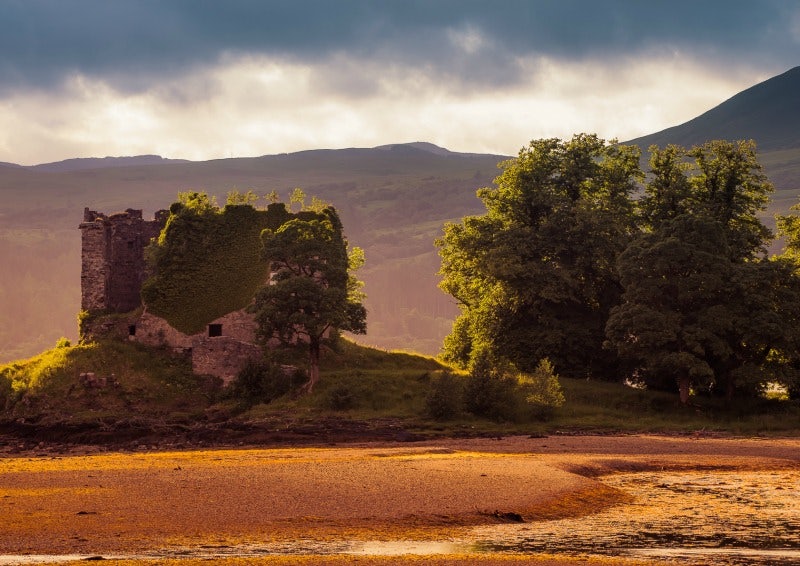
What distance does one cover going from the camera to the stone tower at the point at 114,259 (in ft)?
215

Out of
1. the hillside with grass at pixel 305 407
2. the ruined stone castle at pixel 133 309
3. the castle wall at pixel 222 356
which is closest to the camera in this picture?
the hillside with grass at pixel 305 407

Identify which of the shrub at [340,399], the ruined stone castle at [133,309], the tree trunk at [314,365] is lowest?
the shrub at [340,399]

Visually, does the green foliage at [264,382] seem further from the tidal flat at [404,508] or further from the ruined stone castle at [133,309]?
the tidal flat at [404,508]

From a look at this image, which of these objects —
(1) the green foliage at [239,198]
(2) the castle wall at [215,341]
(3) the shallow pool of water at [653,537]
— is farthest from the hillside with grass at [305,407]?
(3) the shallow pool of water at [653,537]

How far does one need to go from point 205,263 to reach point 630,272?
76.3ft

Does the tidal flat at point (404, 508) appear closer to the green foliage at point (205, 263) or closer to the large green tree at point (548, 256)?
the large green tree at point (548, 256)

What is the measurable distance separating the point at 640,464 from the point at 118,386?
1129 inches

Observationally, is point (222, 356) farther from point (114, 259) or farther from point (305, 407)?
point (114, 259)

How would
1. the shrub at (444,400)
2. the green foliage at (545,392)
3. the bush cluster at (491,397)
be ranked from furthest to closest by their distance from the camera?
1. the green foliage at (545,392)
2. the bush cluster at (491,397)
3. the shrub at (444,400)

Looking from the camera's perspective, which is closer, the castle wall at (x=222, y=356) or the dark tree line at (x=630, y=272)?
the dark tree line at (x=630, y=272)

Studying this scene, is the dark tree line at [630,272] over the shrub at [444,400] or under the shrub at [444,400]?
over

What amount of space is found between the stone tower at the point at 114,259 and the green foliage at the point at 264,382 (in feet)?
45.5

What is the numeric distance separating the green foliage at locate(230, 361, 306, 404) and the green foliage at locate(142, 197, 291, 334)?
20.4 feet

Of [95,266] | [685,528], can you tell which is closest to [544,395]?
[685,528]
